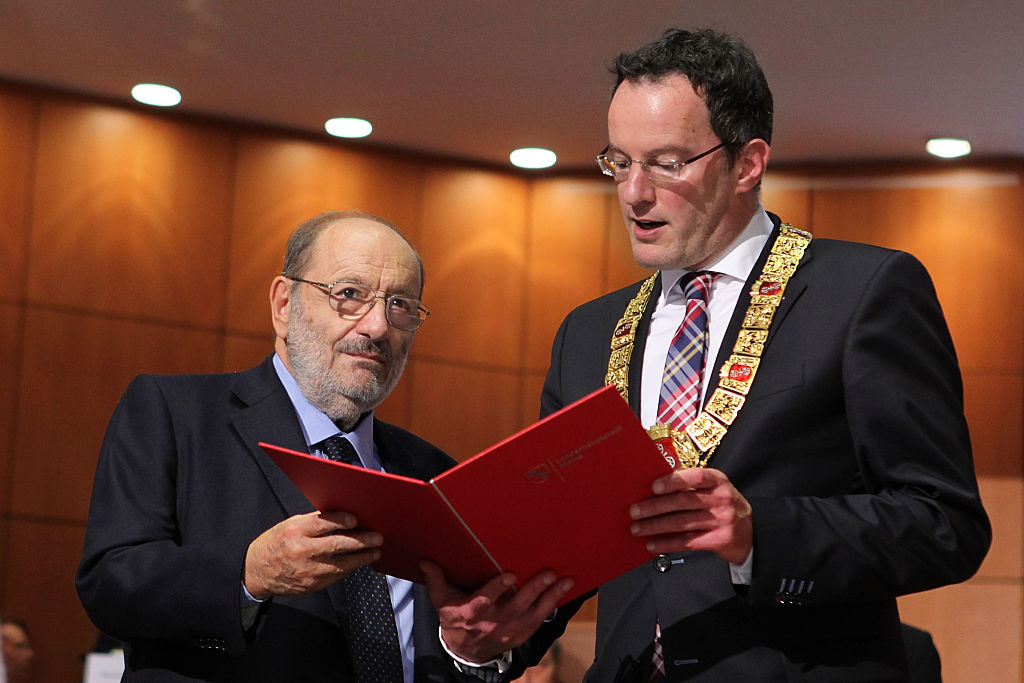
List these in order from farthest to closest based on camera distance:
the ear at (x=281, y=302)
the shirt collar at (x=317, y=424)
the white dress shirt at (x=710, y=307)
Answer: the ear at (x=281, y=302), the shirt collar at (x=317, y=424), the white dress shirt at (x=710, y=307)

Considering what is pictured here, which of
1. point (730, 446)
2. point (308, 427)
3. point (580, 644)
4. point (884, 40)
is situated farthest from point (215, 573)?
point (884, 40)

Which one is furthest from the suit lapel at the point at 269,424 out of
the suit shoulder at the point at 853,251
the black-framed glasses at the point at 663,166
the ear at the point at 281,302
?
the suit shoulder at the point at 853,251

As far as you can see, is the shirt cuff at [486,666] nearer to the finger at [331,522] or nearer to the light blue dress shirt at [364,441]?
the light blue dress shirt at [364,441]

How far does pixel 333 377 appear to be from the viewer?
2953 mm

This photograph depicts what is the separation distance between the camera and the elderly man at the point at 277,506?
2.46 m

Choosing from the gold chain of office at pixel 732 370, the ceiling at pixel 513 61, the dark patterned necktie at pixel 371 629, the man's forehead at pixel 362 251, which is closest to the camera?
the gold chain of office at pixel 732 370


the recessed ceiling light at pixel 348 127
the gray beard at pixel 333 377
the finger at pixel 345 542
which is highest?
the recessed ceiling light at pixel 348 127

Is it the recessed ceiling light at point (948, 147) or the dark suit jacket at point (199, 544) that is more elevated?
the recessed ceiling light at point (948, 147)

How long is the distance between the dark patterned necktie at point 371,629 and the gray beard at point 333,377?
388mm

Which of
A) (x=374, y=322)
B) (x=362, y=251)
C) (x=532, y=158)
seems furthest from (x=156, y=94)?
(x=374, y=322)

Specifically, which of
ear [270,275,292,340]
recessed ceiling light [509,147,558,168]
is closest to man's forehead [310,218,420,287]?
ear [270,275,292,340]

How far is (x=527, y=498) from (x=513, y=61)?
5.72 m

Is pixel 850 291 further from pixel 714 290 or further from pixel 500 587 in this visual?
pixel 500 587

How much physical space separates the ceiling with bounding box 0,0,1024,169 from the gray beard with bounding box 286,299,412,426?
4009mm
